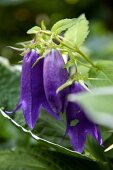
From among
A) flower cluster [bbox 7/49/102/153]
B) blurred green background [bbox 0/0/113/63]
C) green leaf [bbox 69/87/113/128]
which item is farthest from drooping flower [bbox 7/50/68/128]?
blurred green background [bbox 0/0/113/63]

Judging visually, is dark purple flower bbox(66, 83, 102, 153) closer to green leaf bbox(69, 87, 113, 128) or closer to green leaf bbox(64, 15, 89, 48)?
green leaf bbox(64, 15, 89, 48)

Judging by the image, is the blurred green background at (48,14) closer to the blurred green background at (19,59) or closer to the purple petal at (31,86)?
the blurred green background at (19,59)

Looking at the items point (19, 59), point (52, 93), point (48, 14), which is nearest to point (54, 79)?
point (52, 93)

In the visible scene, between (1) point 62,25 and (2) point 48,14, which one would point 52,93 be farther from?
(2) point 48,14

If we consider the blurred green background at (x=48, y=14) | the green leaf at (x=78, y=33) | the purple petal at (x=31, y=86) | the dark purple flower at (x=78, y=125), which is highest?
the blurred green background at (x=48, y=14)

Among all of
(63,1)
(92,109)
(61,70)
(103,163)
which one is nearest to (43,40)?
(61,70)

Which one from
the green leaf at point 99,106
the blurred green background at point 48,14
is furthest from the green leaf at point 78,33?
the blurred green background at point 48,14
